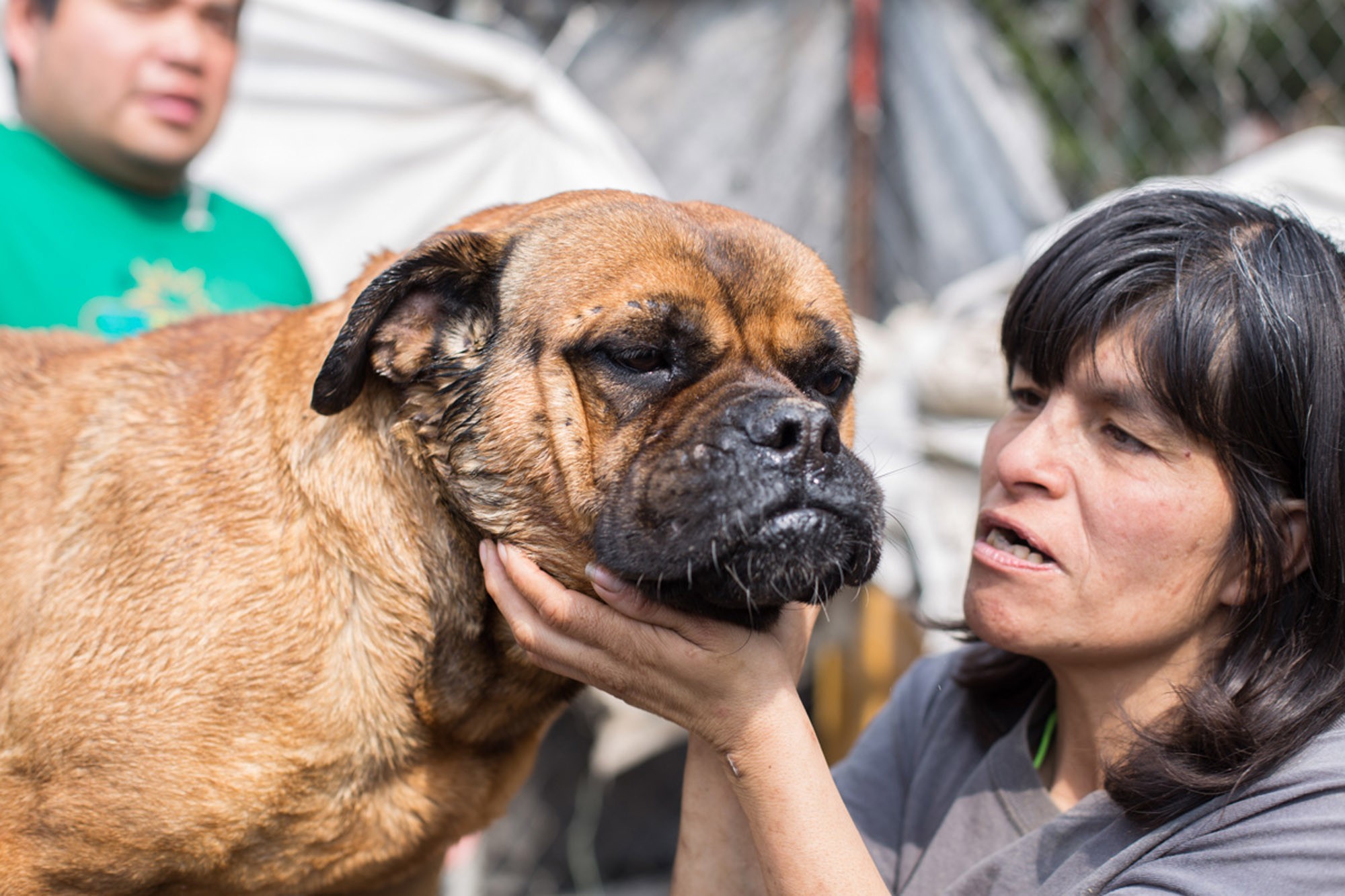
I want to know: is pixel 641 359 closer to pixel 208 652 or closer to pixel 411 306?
pixel 411 306

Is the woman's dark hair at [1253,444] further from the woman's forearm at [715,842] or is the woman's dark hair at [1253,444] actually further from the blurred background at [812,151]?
the blurred background at [812,151]

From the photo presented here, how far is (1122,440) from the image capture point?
82.5 inches

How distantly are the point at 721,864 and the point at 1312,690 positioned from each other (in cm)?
119

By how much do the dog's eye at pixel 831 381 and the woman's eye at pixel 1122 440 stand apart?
1.99 feet

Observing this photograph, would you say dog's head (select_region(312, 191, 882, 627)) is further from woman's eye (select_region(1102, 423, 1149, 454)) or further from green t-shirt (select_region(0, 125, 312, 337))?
green t-shirt (select_region(0, 125, 312, 337))

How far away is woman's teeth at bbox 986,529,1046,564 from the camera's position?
217cm

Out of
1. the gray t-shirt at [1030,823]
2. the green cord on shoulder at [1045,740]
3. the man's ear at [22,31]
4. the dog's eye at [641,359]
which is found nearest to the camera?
the gray t-shirt at [1030,823]

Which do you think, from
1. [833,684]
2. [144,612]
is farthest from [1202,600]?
[833,684]

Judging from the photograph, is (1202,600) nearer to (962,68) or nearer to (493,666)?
(493,666)

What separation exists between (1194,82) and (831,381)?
4.67m

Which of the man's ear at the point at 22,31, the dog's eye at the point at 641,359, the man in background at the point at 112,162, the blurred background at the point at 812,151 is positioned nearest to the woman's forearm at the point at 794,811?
the dog's eye at the point at 641,359

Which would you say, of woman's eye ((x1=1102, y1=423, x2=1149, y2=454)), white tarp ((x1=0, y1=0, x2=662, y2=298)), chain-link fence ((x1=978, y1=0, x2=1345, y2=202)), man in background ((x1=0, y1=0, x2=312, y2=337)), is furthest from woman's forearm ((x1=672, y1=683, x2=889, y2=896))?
chain-link fence ((x1=978, y1=0, x2=1345, y2=202))

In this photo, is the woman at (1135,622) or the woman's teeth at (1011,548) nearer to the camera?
the woman at (1135,622)

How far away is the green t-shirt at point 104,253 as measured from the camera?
10.1ft
